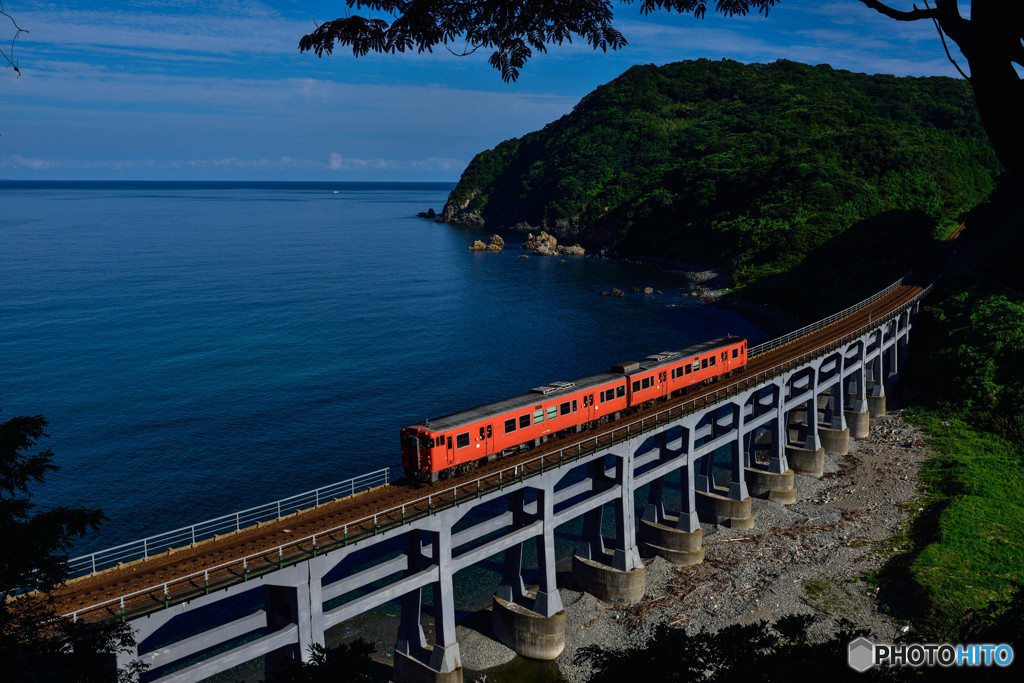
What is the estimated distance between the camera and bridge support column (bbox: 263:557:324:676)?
85.3 feet

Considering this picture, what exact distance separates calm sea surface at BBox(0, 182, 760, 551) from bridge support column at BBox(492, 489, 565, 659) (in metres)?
22.9

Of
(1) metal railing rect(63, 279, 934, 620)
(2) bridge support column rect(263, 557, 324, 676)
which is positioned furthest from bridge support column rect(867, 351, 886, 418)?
(2) bridge support column rect(263, 557, 324, 676)

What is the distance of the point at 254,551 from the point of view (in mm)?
26656

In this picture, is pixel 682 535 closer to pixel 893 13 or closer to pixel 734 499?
pixel 734 499

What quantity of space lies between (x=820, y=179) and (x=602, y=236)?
55.0 m

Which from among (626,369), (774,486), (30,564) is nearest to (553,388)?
(626,369)

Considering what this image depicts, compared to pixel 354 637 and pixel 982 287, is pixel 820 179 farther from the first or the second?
pixel 354 637

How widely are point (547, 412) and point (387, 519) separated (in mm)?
12339

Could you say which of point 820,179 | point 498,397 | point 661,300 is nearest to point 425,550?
point 498,397

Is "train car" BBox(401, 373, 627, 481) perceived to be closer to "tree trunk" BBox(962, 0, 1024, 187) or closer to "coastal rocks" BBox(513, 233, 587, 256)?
"tree trunk" BBox(962, 0, 1024, 187)

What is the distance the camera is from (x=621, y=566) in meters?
39.4

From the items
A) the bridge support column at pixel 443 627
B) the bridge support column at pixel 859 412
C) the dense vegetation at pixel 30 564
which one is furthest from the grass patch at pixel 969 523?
the dense vegetation at pixel 30 564

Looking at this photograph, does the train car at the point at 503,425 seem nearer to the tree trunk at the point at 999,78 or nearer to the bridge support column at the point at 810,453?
the bridge support column at the point at 810,453

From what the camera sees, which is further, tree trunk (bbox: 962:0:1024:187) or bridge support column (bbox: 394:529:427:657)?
bridge support column (bbox: 394:529:427:657)
